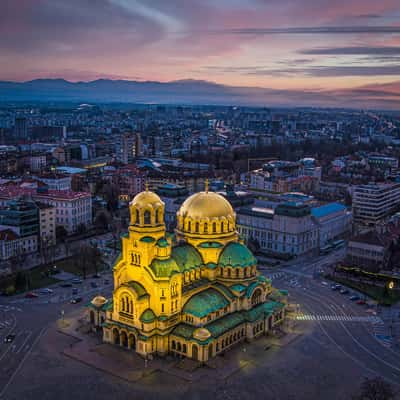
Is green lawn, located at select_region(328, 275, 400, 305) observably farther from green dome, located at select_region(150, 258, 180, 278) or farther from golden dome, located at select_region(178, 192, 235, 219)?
green dome, located at select_region(150, 258, 180, 278)

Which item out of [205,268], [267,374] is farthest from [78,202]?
[267,374]

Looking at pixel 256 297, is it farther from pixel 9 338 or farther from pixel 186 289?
pixel 9 338

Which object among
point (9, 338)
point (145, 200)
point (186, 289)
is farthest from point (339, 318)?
point (9, 338)

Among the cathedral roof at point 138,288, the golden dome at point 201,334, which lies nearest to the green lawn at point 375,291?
the golden dome at point 201,334

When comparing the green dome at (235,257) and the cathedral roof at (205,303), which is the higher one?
the green dome at (235,257)

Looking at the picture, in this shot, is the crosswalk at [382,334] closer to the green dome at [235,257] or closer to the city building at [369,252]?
the green dome at [235,257]

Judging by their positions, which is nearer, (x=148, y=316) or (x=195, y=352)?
(x=195, y=352)

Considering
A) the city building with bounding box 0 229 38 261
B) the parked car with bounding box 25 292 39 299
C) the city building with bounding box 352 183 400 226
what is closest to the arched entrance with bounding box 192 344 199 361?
the parked car with bounding box 25 292 39 299
